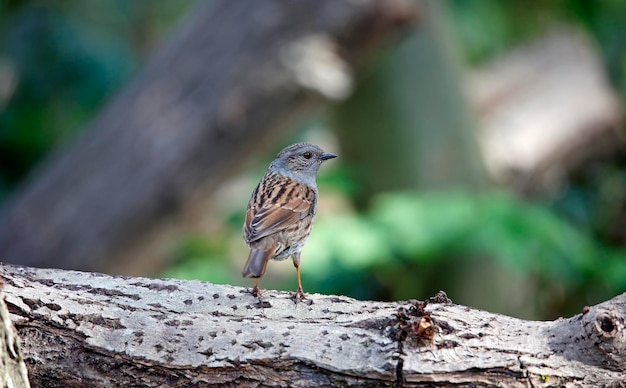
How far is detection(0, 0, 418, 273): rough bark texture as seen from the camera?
23.8ft

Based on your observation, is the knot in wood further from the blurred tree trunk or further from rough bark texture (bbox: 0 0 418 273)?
the blurred tree trunk

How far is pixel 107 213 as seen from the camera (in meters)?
7.64

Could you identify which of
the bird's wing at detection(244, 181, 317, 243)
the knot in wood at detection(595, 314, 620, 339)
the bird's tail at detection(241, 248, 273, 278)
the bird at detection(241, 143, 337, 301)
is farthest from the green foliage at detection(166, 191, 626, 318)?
the knot in wood at detection(595, 314, 620, 339)

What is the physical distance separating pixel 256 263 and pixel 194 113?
12.5 feet

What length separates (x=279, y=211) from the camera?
13.5 feet

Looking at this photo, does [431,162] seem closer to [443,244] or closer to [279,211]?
[443,244]

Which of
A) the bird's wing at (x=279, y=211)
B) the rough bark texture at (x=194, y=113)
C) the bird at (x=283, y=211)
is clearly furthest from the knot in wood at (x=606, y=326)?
the rough bark texture at (x=194, y=113)

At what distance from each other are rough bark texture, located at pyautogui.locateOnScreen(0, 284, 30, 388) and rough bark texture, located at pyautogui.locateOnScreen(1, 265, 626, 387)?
513 mm

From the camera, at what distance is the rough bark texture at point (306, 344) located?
310cm

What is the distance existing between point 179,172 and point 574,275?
11.5ft

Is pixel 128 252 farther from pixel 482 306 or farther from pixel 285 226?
pixel 285 226

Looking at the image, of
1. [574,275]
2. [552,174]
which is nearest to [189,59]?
[574,275]

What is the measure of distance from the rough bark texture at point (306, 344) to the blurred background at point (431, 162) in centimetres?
318

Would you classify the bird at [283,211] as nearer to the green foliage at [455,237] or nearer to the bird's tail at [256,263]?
the bird's tail at [256,263]
